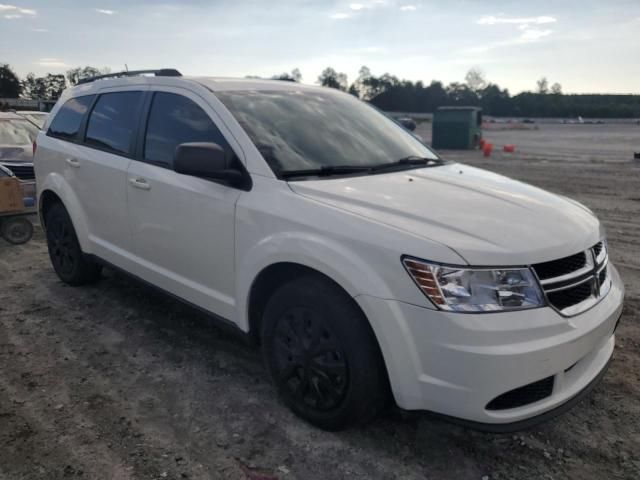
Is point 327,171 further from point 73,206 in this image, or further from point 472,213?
point 73,206

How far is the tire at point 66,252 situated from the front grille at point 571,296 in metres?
3.90

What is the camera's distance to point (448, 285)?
2332 mm

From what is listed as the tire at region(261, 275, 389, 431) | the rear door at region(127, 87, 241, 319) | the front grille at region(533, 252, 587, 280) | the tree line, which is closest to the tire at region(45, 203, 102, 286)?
the rear door at region(127, 87, 241, 319)

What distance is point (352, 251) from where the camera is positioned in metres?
2.55

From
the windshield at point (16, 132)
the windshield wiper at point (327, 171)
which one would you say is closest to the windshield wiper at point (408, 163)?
the windshield wiper at point (327, 171)

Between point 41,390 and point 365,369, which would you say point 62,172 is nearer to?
point 41,390

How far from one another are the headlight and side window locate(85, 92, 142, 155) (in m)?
2.69

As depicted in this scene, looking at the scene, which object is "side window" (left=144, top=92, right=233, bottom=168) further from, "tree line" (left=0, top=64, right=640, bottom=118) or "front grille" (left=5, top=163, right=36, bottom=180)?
"tree line" (left=0, top=64, right=640, bottom=118)

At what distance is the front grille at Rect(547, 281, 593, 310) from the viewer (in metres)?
2.46

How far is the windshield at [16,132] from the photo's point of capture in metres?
9.32

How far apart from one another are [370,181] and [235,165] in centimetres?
80

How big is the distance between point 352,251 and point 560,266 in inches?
38.4

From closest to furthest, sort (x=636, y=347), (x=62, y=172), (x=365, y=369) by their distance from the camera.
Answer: (x=365, y=369) < (x=636, y=347) < (x=62, y=172)

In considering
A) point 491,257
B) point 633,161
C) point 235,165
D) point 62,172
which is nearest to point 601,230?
point 491,257
